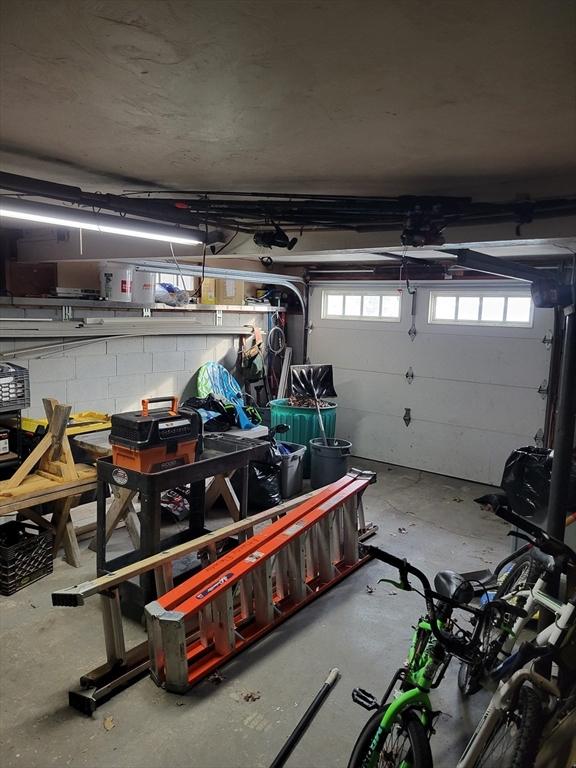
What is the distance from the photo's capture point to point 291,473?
5.04 metres

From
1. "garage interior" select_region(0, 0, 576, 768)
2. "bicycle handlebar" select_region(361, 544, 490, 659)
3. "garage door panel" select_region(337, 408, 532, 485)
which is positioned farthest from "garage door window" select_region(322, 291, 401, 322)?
"bicycle handlebar" select_region(361, 544, 490, 659)

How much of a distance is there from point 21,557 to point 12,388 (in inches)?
43.3

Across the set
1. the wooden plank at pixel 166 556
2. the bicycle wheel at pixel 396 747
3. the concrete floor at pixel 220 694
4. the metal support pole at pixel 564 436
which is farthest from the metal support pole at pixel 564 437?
the wooden plank at pixel 166 556

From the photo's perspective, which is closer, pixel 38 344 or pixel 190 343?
pixel 38 344


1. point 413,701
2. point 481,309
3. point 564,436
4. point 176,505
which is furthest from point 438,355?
point 413,701

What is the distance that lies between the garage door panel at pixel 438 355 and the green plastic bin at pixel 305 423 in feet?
3.52

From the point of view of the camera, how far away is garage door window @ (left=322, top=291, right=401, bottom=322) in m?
6.31

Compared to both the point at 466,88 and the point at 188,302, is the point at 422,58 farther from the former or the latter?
the point at 188,302

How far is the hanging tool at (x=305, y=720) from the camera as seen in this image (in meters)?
2.04

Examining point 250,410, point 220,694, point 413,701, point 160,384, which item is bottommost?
point 220,694

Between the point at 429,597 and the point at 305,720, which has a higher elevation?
the point at 429,597

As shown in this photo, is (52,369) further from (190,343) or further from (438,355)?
(438,355)

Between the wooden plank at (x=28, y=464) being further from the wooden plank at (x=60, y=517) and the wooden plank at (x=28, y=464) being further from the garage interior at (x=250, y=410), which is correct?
the wooden plank at (x=60, y=517)

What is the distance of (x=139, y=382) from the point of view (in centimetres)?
530
